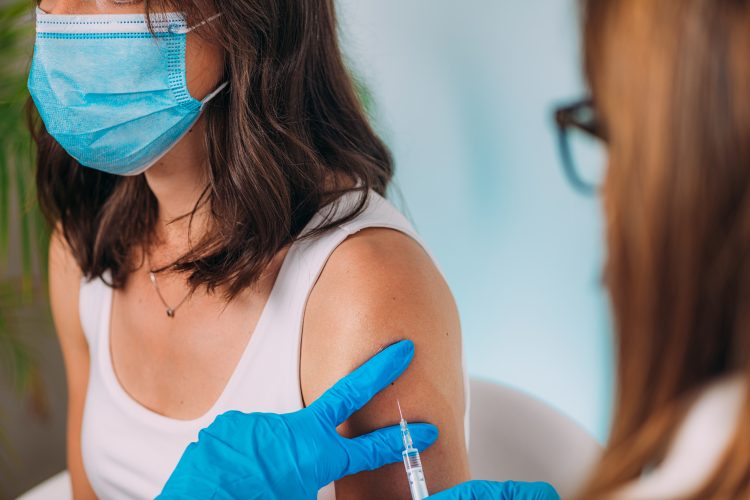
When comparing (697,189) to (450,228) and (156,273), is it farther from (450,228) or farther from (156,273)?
(450,228)

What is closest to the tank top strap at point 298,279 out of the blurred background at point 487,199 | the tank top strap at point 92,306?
the tank top strap at point 92,306

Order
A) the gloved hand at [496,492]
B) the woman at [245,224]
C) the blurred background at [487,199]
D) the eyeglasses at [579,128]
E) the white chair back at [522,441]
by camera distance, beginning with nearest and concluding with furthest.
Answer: the eyeglasses at [579,128] → the gloved hand at [496,492] → the woman at [245,224] → the white chair back at [522,441] → the blurred background at [487,199]

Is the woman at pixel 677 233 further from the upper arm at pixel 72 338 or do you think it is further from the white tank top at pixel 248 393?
the upper arm at pixel 72 338

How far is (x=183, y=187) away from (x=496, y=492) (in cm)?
67

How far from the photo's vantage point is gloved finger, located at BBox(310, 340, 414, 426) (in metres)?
1.02

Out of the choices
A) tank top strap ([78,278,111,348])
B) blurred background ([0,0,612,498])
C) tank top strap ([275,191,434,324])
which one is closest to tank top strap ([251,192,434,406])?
tank top strap ([275,191,434,324])

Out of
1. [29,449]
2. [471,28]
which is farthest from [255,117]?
[29,449]

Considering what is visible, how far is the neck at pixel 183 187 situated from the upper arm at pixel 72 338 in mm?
252

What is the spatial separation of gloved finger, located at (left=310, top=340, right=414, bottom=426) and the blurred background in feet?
3.55

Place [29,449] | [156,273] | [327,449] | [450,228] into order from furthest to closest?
[29,449]
[450,228]
[156,273]
[327,449]

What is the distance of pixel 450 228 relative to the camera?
2.36 metres

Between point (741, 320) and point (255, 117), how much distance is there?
0.75 metres

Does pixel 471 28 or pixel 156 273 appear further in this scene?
pixel 471 28

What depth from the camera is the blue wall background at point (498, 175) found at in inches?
84.1
